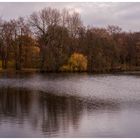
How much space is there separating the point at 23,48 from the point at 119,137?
155ft

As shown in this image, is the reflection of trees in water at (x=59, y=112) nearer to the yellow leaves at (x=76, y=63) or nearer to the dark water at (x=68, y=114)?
the dark water at (x=68, y=114)

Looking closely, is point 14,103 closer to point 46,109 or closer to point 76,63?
point 46,109

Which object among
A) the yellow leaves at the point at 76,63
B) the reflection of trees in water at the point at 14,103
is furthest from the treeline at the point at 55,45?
the reflection of trees in water at the point at 14,103

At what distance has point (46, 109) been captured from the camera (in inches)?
774

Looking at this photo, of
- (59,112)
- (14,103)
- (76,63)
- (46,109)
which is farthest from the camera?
(76,63)

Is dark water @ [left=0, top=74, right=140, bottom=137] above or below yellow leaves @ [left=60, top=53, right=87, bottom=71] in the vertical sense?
below

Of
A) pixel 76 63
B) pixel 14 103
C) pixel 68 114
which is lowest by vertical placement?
pixel 68 114

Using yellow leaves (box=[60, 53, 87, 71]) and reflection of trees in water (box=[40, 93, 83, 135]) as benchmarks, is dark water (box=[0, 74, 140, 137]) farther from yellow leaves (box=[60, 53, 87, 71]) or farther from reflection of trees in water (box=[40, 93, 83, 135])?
yellow leaves (box=[60, 53, 87, 71])

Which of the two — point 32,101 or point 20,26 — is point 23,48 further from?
point 32,101

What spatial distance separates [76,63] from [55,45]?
4.59 m

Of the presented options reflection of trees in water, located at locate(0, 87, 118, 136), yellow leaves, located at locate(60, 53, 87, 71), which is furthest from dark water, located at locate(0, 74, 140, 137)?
yellow leaves, located at locate(60, 53, 87, 71)

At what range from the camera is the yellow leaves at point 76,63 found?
58.1 metres

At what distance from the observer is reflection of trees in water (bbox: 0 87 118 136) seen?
15.6 meters

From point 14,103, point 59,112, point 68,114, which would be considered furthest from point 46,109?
point 14,103
